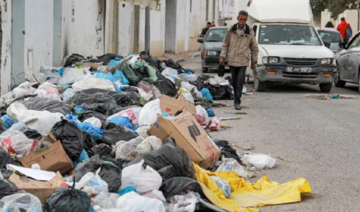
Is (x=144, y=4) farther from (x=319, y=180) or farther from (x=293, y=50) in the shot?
(x=319, y=180)

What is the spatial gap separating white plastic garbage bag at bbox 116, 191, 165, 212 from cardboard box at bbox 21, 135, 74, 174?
3.95 ft

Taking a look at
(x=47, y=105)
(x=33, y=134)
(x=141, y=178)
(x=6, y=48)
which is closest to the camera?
(x=141, y=178)

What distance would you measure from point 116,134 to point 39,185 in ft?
8.79

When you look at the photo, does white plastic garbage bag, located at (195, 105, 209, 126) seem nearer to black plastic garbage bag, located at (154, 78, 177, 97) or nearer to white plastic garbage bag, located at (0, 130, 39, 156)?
black plastic garbage bag, located at (154, 78, 177, 97)

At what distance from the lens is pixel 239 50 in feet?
42.7

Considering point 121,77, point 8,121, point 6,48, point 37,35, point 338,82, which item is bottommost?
point 338,82

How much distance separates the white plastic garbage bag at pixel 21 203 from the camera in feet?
15.4

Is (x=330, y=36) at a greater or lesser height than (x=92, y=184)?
greater

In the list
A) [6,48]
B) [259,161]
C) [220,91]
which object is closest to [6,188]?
[259,161]

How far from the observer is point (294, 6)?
1892 cm

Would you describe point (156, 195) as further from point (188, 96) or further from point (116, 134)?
point (188, 96)

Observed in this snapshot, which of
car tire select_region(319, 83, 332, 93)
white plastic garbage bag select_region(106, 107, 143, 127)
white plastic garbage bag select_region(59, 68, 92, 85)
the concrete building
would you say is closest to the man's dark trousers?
white plastic garbage bag select_region(59, 68, 92, 85)

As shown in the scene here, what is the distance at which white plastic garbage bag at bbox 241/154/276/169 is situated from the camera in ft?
25.3

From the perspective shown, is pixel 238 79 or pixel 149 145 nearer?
pixel 149 145
